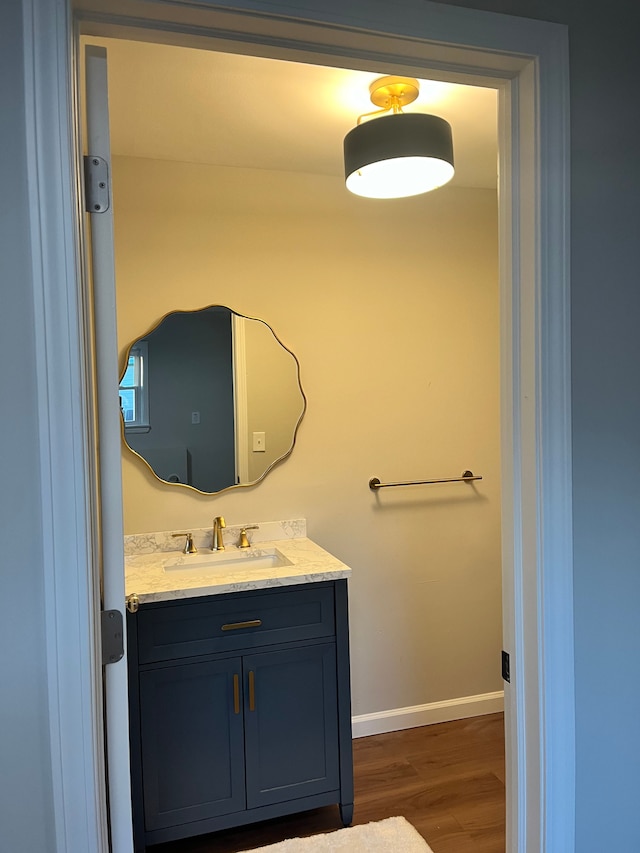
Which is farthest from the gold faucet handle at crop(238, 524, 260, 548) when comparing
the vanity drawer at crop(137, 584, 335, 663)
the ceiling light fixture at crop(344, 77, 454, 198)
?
the ceiling light fixture at crop(344, 77, 454, 198)

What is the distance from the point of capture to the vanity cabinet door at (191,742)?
205 cm

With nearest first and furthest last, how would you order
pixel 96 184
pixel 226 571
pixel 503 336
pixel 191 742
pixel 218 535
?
pixel 96 184 < pixel 503 336 < pixel 191 742 < pixel 226 571 < pixel 218 535

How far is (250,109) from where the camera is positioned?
2113 millimetres

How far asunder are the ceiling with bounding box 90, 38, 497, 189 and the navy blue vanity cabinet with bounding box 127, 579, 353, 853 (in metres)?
1.60

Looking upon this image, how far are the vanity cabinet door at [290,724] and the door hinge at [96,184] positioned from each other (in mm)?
1598

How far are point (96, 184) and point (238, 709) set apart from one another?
5.71 ft

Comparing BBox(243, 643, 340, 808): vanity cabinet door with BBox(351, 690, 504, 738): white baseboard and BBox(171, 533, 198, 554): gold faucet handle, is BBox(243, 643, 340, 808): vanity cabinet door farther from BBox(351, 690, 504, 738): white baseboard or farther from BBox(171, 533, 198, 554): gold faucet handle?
BBox(351, 690, 504, 738): white baseboard

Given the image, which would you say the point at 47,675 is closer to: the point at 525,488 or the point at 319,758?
the point at 525,488

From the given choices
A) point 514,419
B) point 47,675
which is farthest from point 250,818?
point 514,419

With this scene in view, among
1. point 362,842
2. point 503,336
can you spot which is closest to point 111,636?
point 503,336

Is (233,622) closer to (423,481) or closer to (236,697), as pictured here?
(236,697)

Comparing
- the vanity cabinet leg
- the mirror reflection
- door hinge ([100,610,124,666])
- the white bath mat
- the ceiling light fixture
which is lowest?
the white bath mat

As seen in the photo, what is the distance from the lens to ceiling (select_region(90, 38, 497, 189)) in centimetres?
182

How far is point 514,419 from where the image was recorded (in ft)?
4.02
